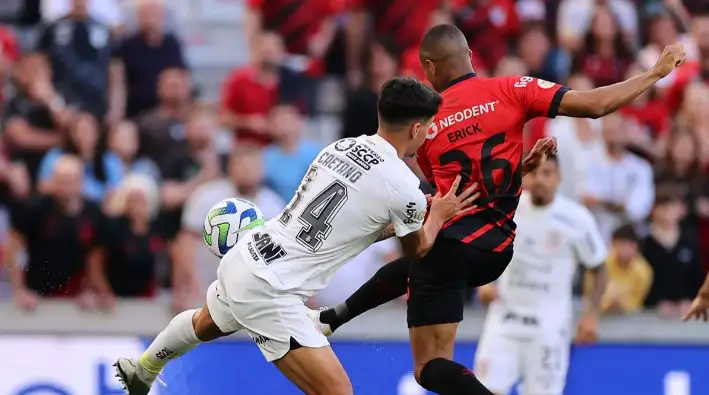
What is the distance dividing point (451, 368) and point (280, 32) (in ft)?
22.1

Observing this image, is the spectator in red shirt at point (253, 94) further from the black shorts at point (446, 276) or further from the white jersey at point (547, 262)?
the black shorts at point (446, 276)

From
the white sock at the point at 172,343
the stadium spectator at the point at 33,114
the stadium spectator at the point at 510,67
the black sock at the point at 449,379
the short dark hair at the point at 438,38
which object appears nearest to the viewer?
the black sock at the point at 449,379

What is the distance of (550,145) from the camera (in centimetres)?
796

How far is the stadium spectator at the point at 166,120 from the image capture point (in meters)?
12.5

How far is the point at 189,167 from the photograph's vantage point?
1223cm

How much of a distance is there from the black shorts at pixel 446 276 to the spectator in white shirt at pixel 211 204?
136 inches

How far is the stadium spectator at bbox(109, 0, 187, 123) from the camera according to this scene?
1324 centimetres

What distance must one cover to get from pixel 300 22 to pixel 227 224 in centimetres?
607

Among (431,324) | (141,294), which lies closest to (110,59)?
(141,294)

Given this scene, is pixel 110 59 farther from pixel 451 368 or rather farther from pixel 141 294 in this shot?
pixel 451 368

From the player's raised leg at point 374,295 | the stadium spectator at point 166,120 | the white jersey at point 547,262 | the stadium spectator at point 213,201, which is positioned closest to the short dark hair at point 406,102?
the player's raised leg at point 374,295

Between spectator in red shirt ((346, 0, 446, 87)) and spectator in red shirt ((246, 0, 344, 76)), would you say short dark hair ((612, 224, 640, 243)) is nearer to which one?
spectator in red shirt ((346, 0, 446, 87))

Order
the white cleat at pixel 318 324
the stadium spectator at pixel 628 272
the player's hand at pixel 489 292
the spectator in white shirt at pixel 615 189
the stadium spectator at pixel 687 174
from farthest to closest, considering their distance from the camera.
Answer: the spectator in white shirt at pixel 615 189
the stadium spectator at pixel 687 174
the stadium spectator at pixel 628 272
the player's hand at pixel 489 292
the white cleat at pixel 318 324

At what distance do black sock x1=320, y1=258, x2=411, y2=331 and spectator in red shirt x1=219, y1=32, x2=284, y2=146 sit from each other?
4.46 meters
